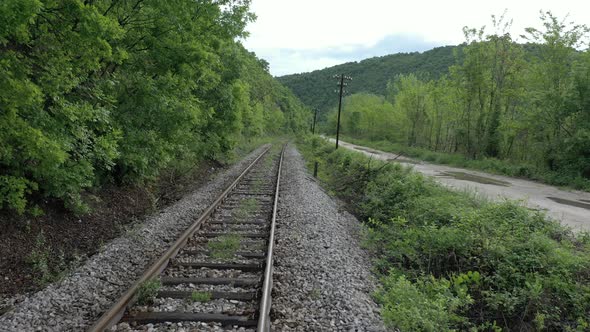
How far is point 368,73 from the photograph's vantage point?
14850 cm

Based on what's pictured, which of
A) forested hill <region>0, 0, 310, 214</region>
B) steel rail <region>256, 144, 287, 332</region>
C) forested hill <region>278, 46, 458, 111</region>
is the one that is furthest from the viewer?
forested hill <region>278, 46, 458, 111</region>

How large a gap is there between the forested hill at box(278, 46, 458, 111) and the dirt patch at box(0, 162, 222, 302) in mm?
101043

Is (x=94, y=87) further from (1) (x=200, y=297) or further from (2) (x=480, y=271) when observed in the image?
(2) (x=480, y=271)

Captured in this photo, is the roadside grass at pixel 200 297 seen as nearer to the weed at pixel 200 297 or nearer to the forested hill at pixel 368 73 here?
the weed at pixel 200 297

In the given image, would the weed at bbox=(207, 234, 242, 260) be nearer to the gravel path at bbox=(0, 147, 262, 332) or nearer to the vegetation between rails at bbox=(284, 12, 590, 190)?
the gravel path at bbox=(0, 147, 262, 332)

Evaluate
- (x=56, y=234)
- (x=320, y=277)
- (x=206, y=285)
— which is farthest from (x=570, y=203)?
(x=56, y=234)

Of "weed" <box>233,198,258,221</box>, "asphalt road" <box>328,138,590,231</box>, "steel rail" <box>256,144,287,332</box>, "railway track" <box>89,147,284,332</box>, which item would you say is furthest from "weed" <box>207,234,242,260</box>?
"asphalt road" <box>328,138,590,231</box>

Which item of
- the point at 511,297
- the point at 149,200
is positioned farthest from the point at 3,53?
the point at 511,297

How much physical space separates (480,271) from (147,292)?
516 cm

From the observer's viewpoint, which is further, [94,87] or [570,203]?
[570,203]

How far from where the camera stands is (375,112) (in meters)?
70.1

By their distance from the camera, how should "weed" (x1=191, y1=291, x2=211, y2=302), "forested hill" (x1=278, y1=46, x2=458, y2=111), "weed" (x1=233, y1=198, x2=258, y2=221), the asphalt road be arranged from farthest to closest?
"forested hill" (x1=278, y1=46, x2=458, y2=111), the asphalt road, "weed" (x1=233, y1=198, x2=258, y2=221), "weed" (x1=191, y1=291, x2=211, y2=302)

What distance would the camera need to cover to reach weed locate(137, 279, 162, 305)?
14.7 feet

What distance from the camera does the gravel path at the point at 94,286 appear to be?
4.06 m
